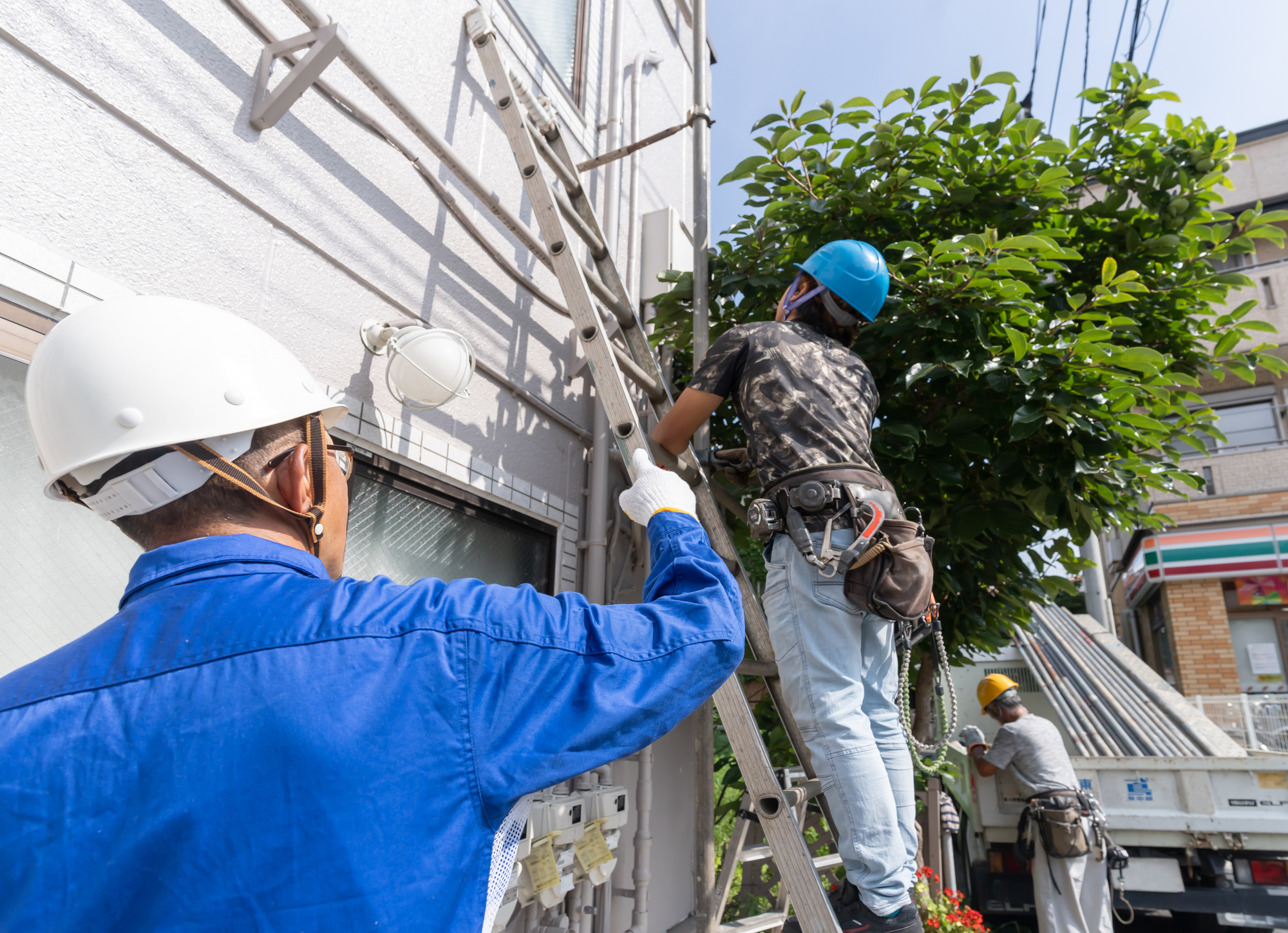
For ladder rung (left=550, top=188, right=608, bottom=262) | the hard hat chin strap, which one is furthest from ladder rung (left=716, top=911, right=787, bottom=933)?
ladder rung (left=550, top=188, right=608, bottom=262)

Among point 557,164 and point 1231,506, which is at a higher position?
point 1231,506

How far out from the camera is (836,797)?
2.23 meters

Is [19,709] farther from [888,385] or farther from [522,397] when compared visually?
[888,385]

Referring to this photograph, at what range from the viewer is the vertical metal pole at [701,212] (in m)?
3.69

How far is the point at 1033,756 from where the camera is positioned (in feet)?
20.1

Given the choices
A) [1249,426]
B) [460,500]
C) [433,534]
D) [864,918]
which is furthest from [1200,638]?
[433,534]

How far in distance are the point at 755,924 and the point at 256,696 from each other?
3.00 meters

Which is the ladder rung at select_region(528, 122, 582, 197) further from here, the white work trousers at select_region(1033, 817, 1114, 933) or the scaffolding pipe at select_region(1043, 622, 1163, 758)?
the scaffolding pipe at select_region(1043, 622, 1163, 758)

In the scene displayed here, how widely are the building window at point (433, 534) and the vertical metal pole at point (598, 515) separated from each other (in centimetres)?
20

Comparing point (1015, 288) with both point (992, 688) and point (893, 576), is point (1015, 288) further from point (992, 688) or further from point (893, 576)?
point (992, 688)

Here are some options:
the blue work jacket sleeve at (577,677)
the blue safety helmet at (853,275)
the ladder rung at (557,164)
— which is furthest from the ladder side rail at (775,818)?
the ladder rung at (557,164)

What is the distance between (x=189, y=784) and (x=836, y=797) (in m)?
1.84

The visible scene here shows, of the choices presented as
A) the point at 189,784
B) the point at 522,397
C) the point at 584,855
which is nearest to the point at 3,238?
the point at 189,784

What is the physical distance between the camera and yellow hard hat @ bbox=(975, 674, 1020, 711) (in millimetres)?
6883
